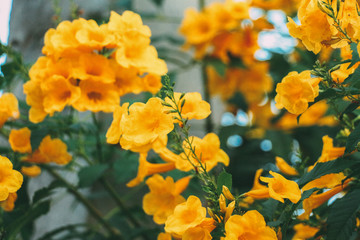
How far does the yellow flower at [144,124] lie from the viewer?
2.76 feet

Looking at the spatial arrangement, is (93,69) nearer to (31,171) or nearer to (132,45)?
(132,45)

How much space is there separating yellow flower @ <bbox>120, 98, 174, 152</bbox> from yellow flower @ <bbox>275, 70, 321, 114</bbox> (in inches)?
9.3

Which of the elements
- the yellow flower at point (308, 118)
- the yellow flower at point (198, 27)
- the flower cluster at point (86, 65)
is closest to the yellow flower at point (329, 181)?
the flower cluster at point (86, 65)

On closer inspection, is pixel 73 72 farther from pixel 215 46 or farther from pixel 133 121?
pixel 215 46

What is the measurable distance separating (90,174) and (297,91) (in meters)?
0.71

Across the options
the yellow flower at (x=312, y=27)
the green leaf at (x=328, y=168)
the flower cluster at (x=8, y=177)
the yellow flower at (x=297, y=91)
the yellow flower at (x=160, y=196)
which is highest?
the yellow flower at (x=312, y=27)

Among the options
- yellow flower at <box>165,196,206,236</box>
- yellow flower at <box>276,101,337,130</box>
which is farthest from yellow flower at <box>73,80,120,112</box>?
yellow flower at <box>276,101,337,130</box>

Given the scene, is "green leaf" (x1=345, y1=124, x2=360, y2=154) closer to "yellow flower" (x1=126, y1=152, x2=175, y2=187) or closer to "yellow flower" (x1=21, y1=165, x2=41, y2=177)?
"yellow flower" (x1=126, y1=152, x2=175, y2=187)

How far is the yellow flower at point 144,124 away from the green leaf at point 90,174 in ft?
1.37

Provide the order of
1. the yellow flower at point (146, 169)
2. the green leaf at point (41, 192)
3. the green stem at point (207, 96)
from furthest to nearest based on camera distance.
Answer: the green stem at point (207, 96) < the green leaf at point (41, 192) < the yellow flower at point (146, 169)

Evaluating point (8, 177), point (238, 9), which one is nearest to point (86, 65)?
point (8, 177)

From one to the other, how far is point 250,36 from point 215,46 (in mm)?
189

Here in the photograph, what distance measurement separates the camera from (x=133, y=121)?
869 mm

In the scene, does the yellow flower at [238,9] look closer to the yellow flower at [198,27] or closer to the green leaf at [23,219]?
the yellow flower at [198,27]
